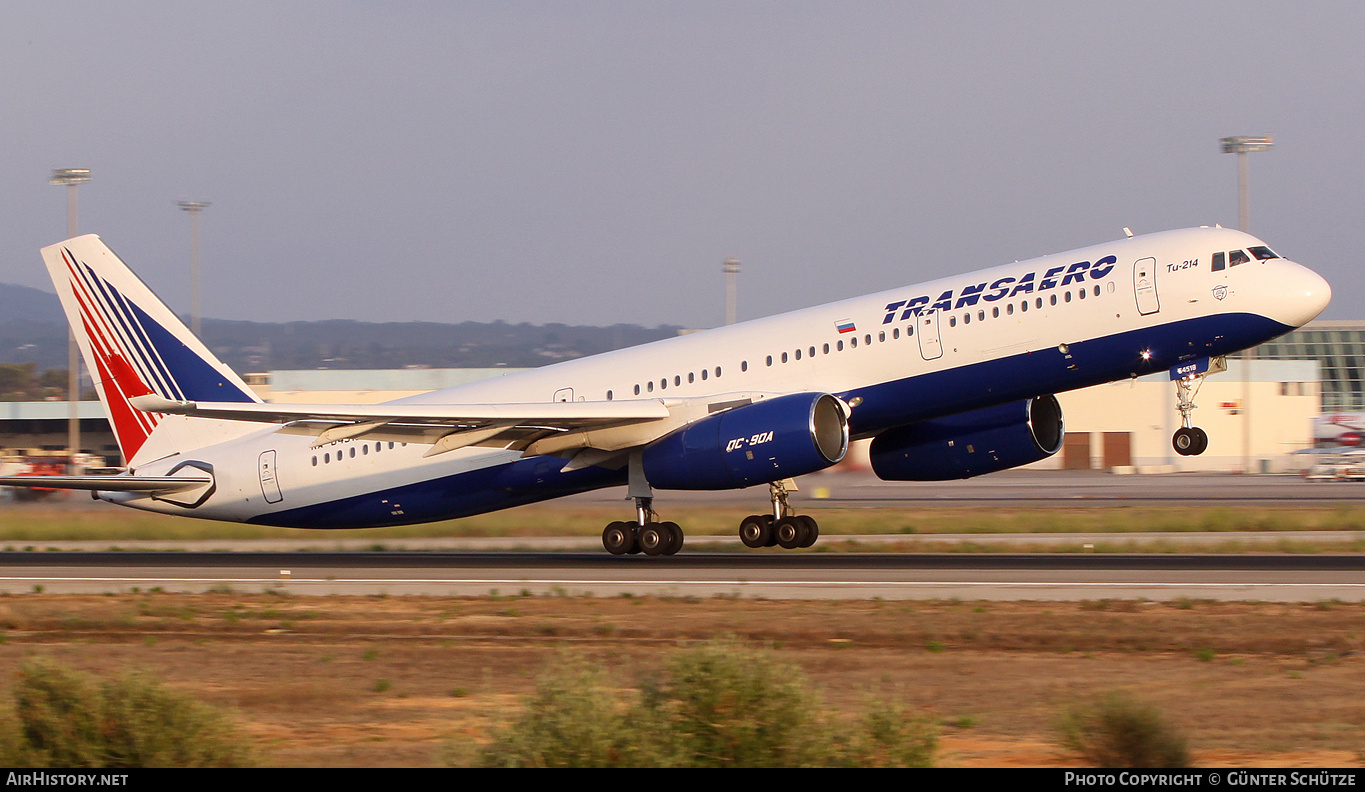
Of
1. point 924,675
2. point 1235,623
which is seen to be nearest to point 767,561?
point 1235,623

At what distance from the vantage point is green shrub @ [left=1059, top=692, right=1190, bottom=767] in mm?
8688

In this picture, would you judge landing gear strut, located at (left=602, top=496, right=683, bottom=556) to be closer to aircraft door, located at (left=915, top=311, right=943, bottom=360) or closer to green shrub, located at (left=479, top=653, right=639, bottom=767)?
aircraft door, located at (left=915, top=311, right=943, bottom=360)

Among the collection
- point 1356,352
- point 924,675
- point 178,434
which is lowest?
point 924,675

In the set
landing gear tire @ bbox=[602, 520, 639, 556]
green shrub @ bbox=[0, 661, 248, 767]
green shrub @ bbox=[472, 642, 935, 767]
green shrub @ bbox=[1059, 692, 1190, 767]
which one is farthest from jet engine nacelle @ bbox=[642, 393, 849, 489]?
green shrub @ bbox=[0, 661, 248, 767]

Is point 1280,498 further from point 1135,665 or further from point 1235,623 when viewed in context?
point 1135,665

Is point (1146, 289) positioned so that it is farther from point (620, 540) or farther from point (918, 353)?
point (620, 540)

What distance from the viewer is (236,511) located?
31766 millimetres

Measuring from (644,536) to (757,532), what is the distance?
104 inches

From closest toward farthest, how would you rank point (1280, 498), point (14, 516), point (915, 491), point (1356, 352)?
point (14, 516)
point (1280, 498)
point (915, 491)
point (1356, 352)

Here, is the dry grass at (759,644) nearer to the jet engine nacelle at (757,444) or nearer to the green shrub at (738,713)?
the green shrub at (738,713)

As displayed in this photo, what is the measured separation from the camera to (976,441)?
95.8 feet

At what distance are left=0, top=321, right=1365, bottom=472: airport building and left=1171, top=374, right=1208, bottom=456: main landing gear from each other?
5370 centimetres

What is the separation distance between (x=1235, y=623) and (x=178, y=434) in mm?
25149

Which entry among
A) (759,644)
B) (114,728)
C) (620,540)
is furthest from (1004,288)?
(114,728)
